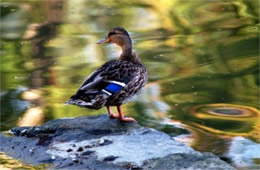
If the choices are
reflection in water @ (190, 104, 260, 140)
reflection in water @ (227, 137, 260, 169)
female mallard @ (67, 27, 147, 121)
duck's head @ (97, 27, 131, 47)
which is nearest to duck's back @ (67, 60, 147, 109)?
female mallard @ (67, 27, 147, 121)

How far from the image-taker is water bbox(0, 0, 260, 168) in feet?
27.6

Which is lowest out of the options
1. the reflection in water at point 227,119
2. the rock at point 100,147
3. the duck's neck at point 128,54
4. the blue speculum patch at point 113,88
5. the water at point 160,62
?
the reflection in water at point 227,119

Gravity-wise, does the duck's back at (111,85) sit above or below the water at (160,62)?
above

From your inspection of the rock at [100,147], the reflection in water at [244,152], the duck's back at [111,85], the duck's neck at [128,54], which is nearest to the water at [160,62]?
the reflection in water at [244,152]

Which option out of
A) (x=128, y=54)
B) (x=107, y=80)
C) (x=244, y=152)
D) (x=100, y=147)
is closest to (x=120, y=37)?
(x=128, y=54)

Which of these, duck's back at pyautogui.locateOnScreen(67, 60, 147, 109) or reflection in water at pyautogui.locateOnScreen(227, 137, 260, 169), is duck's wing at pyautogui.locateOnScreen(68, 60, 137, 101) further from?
reflection in water at pyautogui.locateOnScreen(227, 137, 260, 169)

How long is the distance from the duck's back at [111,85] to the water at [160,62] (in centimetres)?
82

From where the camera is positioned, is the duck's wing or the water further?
the water

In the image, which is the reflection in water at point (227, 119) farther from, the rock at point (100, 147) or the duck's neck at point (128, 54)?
the rock at point (100, 147)

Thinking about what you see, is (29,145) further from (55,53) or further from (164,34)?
(164,34)

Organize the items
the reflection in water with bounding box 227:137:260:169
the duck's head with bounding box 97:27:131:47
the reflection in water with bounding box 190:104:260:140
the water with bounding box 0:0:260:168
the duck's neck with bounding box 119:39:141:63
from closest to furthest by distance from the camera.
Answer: the reflection in water with bounding box 227:137:260:169 → the duck's neck with bounding box 119:39:141:63 → the duck's head with bounding box 97:27:131:47 → the reflection in water with bounding box 190:104:260:140 → the water with bounding box 0:0:260:168

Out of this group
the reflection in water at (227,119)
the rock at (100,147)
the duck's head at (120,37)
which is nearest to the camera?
the rock at (100,147)

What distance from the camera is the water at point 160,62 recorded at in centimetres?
842

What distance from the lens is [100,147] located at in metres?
6.57
